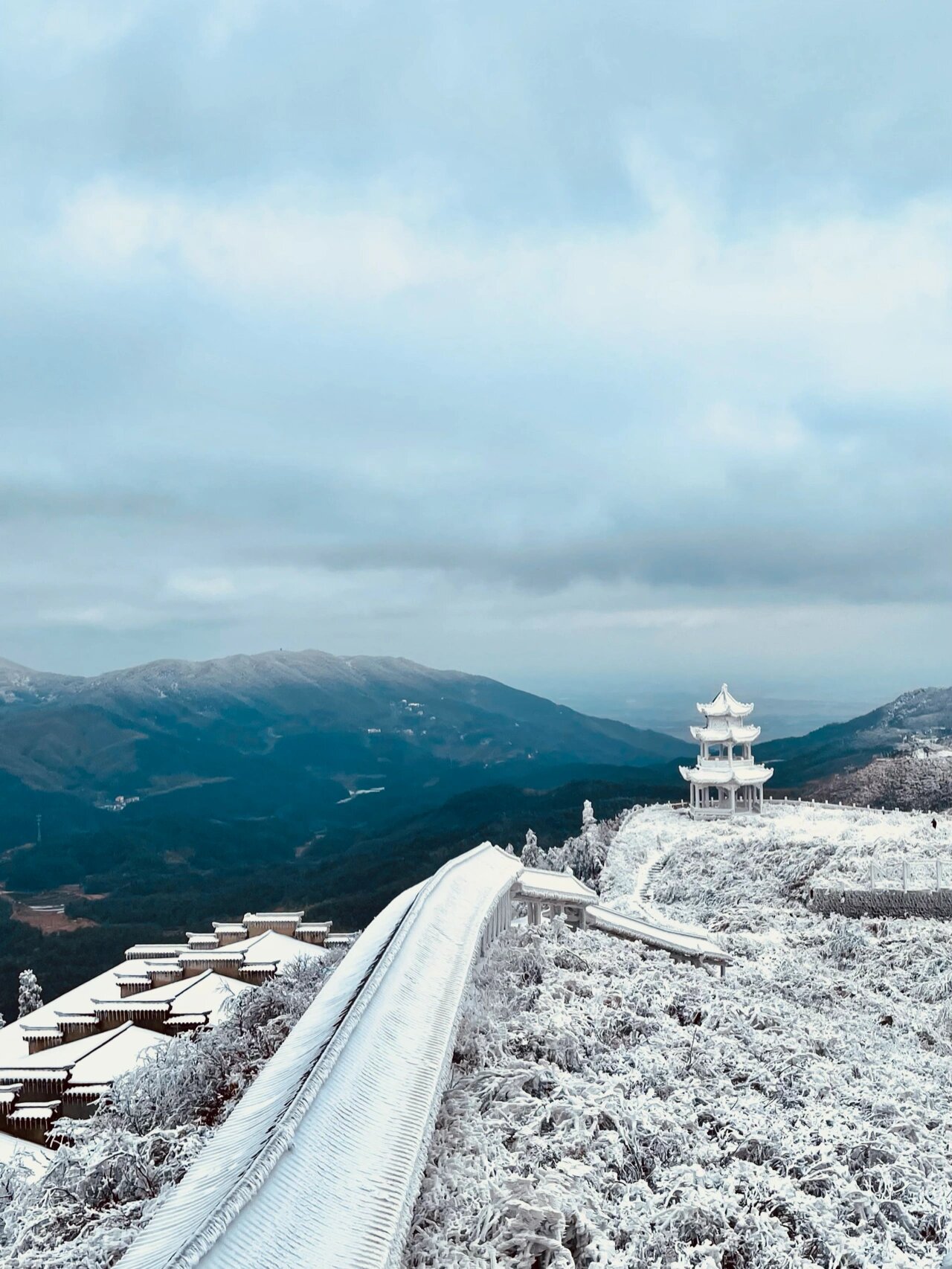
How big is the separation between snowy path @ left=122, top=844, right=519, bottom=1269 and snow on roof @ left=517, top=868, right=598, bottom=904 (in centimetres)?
848

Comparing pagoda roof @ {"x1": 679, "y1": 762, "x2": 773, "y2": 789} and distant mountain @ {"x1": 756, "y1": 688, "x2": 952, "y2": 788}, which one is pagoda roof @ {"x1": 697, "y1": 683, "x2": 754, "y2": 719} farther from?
distant mountain @ {"x1": 756, "y1": 688, "x2": 952, "y2": 788}

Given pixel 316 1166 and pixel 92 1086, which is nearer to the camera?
pixel 316 1166

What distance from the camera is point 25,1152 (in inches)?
661

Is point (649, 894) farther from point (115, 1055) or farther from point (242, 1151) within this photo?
point (242, 1151)

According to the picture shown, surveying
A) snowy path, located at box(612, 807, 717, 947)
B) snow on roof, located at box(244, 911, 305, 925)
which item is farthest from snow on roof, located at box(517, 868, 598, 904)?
snow on roof, located at box(244, 911, 305, 925)

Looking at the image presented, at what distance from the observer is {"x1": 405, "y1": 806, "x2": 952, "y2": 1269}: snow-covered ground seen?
933 cm

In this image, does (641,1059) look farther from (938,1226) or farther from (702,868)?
(702,868)

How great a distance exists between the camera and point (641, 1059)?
14.2 metres

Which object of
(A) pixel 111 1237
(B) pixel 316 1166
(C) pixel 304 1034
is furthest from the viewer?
(C) pixel 304 1034

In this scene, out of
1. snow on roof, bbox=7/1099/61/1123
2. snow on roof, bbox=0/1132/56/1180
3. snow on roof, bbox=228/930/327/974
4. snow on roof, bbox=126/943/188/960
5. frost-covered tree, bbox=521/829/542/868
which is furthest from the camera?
frost-covered tree, bbox=521/829/542/868

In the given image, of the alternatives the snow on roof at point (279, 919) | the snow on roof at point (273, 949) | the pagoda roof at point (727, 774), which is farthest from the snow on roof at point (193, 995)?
the pagoda roof at point (727, 774)

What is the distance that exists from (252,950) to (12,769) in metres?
157

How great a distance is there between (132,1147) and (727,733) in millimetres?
32735

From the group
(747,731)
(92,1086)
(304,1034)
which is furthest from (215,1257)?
(747,731)
